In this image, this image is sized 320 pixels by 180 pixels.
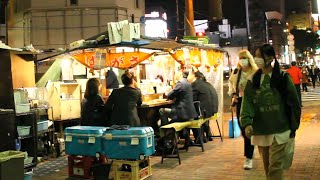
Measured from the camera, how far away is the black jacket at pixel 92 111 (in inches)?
347

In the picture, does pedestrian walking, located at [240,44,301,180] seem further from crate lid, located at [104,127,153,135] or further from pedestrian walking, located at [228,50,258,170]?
crate lid, located at [104,127,153,135]

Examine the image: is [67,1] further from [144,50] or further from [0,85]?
[0,85]

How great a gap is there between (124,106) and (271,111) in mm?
4046

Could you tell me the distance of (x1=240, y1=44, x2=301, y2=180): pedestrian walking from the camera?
495 centimetres

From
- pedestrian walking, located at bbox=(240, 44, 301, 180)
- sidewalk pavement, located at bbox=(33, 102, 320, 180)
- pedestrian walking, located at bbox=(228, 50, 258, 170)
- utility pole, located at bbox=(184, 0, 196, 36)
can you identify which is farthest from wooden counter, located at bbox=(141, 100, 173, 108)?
utility pole, located at bbox=(184, 0, 196, 36)

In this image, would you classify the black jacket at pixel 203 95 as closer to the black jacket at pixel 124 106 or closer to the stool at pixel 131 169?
the black jacket at pixel 124 106

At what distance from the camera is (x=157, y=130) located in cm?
1093

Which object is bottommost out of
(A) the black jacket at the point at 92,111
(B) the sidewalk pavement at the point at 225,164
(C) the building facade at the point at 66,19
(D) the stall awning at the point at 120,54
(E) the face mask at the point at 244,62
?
(B) the sidewalk pavement at the point at 225,164

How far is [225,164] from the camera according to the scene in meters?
8.55

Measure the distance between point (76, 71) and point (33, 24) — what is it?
19.2 metres

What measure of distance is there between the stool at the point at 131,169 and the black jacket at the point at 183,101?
2.53 metres

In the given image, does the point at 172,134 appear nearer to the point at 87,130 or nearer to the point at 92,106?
the point at 92,106

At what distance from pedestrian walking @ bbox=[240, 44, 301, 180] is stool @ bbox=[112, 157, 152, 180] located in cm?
285

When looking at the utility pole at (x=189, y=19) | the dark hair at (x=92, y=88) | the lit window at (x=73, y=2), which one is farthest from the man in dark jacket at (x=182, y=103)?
the lit window at (x=73, y=2)
